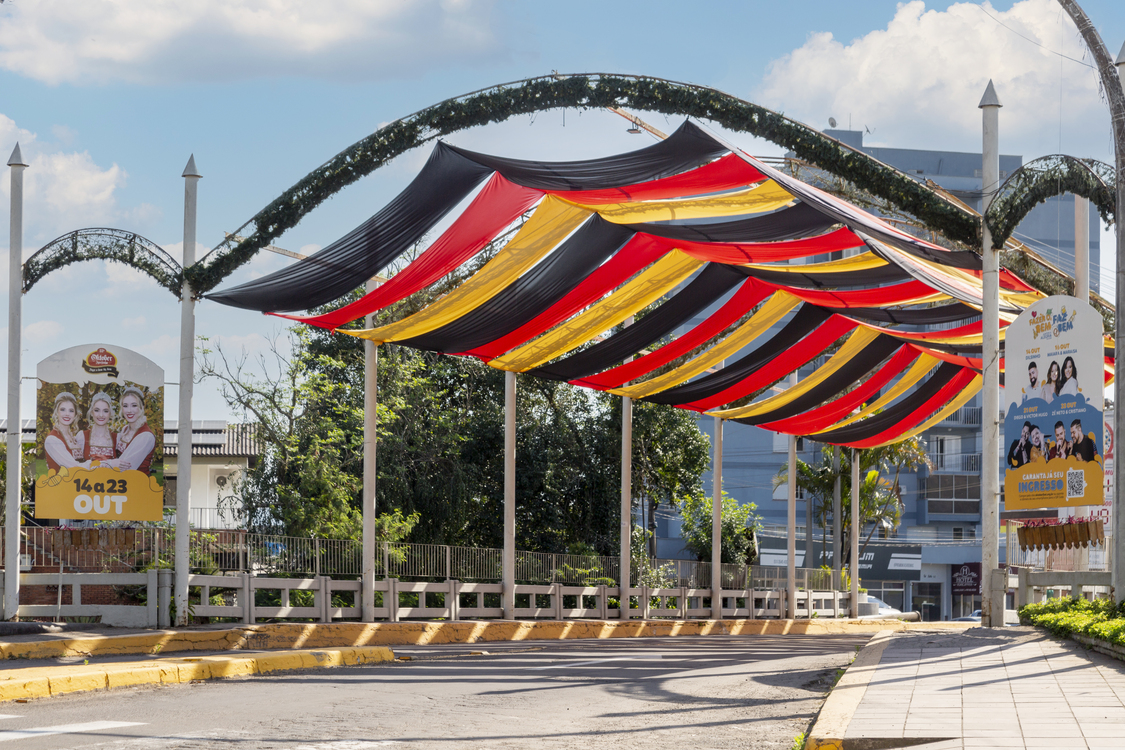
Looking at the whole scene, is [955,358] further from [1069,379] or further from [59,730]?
[59,730]

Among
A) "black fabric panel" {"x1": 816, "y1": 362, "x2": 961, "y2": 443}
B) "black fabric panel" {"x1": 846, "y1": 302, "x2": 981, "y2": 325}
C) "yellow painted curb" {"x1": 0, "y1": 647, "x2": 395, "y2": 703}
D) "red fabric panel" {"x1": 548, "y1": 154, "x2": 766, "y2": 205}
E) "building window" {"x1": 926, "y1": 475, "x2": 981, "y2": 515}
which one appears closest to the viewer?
"yellow painted curb" {"x1": 0, "y1": 647, "x2": 395, "y2": 703}

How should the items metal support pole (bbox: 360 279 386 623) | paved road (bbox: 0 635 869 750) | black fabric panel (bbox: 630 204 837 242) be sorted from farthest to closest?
metal support pole (bbox: 360 279 386 623), black fabric panel (bbox: 630 204 837 242), paved road (bbox: 0 635 869 750)

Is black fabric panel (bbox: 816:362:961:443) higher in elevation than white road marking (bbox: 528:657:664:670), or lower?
higher

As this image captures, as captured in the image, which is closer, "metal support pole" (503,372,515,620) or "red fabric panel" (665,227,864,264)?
"red fabric panel" (665,227,864,264)

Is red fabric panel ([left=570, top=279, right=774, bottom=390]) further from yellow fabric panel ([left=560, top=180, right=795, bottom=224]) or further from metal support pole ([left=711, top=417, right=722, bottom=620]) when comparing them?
metal support pole ([left=711, top=417, right=722, bottom=620])

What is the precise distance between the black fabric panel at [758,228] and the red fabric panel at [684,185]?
0.40 meters

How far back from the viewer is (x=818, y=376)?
2003 centimetres

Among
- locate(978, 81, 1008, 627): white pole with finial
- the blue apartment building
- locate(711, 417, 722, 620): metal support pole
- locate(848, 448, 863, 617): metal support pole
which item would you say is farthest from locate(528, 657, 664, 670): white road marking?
the blue apartment building

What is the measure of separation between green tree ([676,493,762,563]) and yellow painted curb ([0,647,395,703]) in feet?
72.4

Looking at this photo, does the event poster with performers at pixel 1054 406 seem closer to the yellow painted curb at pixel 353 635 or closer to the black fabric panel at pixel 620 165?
the black fabric panel at pixel 620 165

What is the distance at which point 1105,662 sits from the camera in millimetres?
9336

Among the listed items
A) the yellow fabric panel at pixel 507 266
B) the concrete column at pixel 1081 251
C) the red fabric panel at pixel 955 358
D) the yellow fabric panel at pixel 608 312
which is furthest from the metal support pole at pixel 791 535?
the yellow fabric panel at pixel 507 266

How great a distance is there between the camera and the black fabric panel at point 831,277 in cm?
1366

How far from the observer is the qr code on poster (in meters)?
11.7
